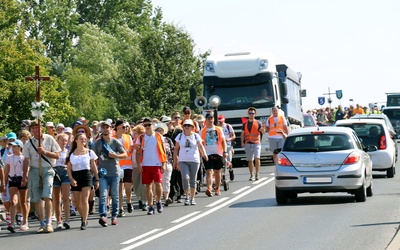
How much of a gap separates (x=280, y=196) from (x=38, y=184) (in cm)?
510

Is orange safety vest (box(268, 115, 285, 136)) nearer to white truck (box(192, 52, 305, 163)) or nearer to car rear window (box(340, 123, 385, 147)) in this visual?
car rear window (box(340, 123, 385, 147))

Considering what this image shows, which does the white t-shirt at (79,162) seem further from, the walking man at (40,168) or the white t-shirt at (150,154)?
the white t-shirt at (150,154)

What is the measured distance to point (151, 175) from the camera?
21281 millimetres

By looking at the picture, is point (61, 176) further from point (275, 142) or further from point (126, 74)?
point (126, 74)

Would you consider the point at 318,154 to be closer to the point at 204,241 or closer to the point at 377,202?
the point at 377,202

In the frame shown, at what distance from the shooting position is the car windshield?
866 inches

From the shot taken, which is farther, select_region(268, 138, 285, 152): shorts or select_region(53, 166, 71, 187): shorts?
select_region(268, 138, 285, 152): shorts

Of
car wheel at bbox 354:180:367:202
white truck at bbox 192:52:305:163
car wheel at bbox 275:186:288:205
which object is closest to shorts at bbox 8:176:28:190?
car wheel at bbox 275:186:288:205

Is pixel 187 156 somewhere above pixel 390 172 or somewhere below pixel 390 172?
above

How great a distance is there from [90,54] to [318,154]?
267ft

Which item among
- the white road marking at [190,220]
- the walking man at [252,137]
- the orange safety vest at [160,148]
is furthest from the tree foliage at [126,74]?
the orange safety vest at [160,148]

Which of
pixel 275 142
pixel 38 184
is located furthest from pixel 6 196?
pixel 275 142

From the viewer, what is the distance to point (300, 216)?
1936 cm

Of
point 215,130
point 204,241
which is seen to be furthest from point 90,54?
point 204,241
